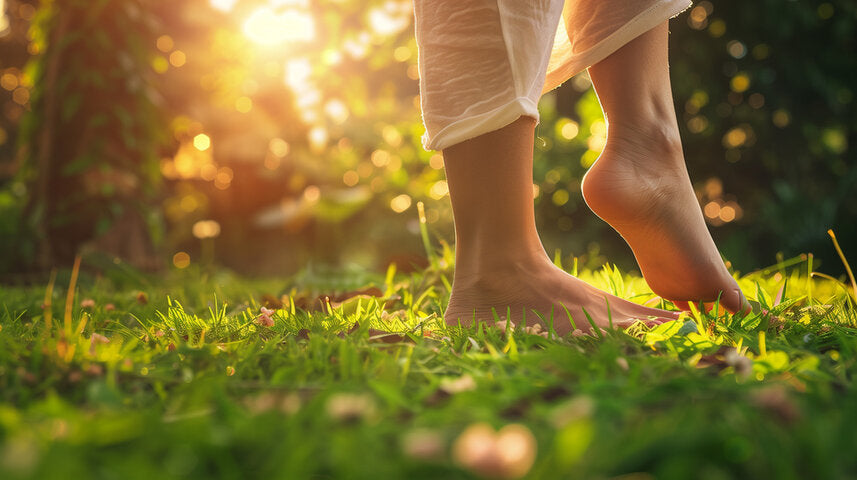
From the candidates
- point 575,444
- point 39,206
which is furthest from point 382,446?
point 39,206

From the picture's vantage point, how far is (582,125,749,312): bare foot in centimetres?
141

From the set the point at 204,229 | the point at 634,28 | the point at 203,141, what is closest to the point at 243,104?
the point at 203,141

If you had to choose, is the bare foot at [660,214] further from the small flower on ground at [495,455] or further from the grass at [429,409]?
the small flower on ground at [495,455]

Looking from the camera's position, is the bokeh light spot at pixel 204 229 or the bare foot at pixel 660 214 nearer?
the bare foot at pixel 660 214

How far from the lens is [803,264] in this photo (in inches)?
145

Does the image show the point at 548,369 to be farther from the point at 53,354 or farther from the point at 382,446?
the point at 53,354

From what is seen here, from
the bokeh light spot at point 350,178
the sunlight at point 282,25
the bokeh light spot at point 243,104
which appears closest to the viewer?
the sunlight at point 282,25

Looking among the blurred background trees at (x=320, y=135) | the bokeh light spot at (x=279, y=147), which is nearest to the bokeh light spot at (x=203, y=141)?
the blurred background trees at (x=320, y=135)

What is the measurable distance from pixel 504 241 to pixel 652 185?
0.43 metres

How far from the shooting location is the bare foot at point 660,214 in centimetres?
141

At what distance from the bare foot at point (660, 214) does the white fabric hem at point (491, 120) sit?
0.30 m

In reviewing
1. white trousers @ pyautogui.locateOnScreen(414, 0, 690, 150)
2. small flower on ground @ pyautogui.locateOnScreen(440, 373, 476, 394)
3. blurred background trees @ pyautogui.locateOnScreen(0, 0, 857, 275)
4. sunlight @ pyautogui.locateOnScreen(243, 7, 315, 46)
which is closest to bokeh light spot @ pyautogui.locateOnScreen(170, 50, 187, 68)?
blurred background trees @ pyautogui.locateOnScreen(0, 0, 857, 275)

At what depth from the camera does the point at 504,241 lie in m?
1.30

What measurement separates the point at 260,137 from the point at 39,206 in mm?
4567
